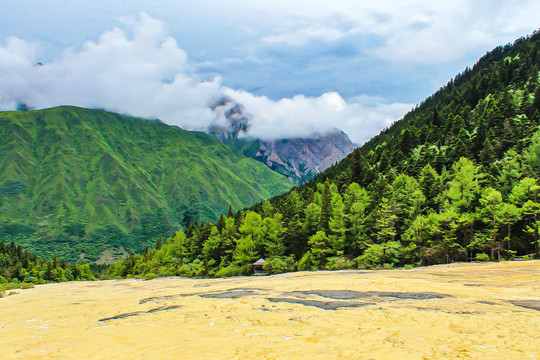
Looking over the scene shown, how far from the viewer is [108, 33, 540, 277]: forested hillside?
5209 cm

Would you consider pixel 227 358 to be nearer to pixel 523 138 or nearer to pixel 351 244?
pixel 351 244

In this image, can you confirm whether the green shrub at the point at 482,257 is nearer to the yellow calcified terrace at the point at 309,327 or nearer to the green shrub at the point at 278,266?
the yellow calcified terrace at the point at 309,327

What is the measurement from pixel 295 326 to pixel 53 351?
9960 millimetres

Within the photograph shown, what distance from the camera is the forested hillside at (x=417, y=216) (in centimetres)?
5209

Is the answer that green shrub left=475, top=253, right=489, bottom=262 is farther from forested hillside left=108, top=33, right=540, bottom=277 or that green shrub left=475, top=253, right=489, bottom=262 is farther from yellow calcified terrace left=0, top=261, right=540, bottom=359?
yellow calcified terrace left=0, top=261, right=540, bottom=359

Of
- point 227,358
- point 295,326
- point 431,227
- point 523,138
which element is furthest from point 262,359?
point 523,138

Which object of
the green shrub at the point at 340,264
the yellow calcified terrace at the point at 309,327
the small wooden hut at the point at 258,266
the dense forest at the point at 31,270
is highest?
the yellow calcified terrace at the point at 309,327

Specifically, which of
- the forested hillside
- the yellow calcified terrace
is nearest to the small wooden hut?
the forested hillside

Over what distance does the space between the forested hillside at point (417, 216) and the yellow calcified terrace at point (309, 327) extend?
96.7 feet

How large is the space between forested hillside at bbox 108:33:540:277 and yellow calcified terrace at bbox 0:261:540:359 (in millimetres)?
29478

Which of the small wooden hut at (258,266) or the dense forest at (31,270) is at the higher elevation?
the small wooden hut at (258,266)

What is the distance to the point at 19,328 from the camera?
18.5m

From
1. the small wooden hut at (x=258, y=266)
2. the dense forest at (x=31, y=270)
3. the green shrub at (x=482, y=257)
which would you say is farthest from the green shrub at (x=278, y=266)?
the dense forest at (x=31, y=270)

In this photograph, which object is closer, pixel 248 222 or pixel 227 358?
pixel 227 358
